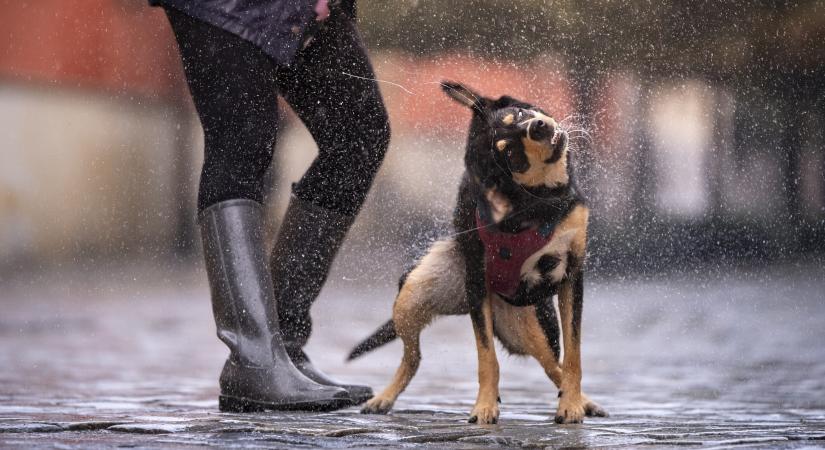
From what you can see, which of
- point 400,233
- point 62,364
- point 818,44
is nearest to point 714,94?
point 818,44

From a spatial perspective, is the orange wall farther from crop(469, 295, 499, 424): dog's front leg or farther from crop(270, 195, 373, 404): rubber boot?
crop(469, 295, 499, 424): dog's front leg

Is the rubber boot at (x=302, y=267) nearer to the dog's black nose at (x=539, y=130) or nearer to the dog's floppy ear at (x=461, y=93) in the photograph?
the dog's floppy ear at (x=461, y=93)

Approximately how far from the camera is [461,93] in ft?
11.6

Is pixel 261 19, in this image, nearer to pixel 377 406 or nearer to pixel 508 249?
pixel 508 249

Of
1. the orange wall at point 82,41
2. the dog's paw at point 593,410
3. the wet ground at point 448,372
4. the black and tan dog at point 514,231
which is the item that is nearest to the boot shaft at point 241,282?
the wet ground at point 448,372

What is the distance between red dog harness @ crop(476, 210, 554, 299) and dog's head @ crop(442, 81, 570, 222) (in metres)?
0.06

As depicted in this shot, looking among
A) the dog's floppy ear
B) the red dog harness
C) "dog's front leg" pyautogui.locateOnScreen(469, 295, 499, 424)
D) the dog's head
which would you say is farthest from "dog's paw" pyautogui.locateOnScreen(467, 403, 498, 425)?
the dog's floppy ear

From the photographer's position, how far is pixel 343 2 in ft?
12.6

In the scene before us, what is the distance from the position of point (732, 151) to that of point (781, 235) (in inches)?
43.6

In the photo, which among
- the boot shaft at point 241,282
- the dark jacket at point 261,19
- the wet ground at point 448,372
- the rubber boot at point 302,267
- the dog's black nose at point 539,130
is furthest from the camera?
the rubber boot at point 302,267

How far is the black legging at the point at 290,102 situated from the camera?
11.8 ft

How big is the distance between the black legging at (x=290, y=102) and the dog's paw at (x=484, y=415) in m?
0.84

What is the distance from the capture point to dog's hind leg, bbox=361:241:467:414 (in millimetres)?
3814

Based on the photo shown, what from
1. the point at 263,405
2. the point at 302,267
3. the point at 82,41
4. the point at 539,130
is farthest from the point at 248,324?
the point at 82,41
